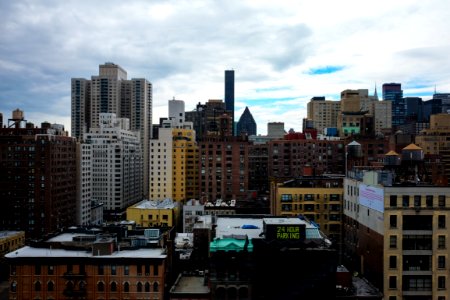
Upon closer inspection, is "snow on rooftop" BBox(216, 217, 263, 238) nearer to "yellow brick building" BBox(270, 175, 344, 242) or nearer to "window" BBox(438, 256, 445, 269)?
"yellow brick building" BBox(270, 175, 344, 242)

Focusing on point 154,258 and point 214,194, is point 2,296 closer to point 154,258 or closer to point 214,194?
point 154,258

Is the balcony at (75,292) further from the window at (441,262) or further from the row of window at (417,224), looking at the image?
the window at (441,262)

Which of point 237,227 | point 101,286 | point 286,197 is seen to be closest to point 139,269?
point 101,286

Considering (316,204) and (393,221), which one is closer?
(393,221)

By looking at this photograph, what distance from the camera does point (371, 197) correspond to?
3656 inches

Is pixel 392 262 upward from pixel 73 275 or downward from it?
upward

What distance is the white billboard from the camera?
87.2m

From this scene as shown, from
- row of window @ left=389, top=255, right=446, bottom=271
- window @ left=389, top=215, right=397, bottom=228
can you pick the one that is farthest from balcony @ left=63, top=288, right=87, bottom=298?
row of window @ left=389, top=255, right=446, bottom=271

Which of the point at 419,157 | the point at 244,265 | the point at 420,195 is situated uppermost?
the point at 419,157

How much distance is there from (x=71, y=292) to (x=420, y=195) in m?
59.3

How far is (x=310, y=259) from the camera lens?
264 feet

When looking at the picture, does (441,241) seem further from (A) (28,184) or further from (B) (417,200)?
(A) (28,184)

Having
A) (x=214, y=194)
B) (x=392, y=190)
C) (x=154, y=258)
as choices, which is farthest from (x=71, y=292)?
(x=214, y=194)

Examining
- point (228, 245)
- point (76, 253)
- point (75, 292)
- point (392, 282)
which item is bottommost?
point (75, 292)
